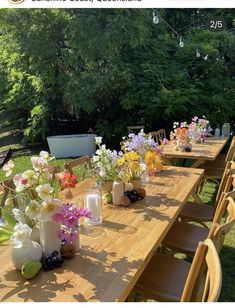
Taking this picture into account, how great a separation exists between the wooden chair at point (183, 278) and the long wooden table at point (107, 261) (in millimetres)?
242

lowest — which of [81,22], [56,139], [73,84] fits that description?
[56,139]

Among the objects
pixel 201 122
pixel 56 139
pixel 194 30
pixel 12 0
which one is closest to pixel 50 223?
pixel 201 122

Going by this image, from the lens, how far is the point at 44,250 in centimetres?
147

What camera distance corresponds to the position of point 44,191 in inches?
56.0

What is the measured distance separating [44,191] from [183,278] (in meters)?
0.99

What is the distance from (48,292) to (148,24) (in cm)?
855

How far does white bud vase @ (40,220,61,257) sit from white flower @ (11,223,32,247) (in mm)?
86

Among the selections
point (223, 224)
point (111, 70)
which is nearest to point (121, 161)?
point (223, 224)

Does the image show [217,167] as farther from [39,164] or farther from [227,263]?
[39,164]

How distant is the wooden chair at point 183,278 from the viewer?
46.1 inches

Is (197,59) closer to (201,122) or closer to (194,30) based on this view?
(194,30)

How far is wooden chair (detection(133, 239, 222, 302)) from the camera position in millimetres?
1170

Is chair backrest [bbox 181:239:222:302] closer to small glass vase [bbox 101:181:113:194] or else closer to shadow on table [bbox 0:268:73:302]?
shadow on table [bbox 0:268:73:302]

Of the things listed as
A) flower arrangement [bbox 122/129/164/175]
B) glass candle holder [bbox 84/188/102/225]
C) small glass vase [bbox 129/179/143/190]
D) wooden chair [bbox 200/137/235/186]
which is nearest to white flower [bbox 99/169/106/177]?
small glass vase [bbox 129/179/143/190]
